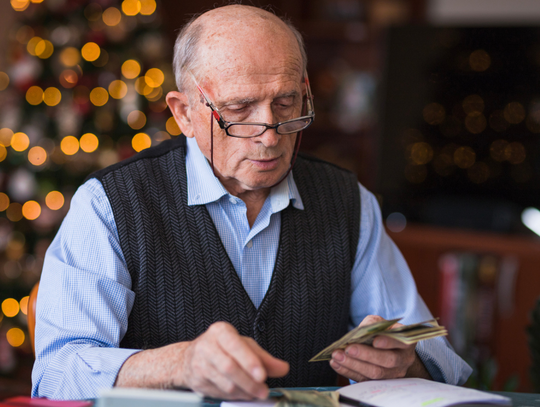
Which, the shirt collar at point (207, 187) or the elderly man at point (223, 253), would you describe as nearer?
the elderly man at point (223, 253)

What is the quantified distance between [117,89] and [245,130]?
6.79 ft

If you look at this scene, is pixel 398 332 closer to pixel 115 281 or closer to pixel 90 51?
pixel 115 281

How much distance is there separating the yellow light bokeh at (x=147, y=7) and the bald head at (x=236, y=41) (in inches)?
79.7

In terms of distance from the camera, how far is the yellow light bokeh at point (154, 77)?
2.95m

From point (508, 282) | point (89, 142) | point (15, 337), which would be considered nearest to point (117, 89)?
point (89, 142)

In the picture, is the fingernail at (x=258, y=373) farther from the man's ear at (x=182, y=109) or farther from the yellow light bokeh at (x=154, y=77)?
the yellow light bokeh at (x=154, y=77)

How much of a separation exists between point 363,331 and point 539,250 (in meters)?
2.37

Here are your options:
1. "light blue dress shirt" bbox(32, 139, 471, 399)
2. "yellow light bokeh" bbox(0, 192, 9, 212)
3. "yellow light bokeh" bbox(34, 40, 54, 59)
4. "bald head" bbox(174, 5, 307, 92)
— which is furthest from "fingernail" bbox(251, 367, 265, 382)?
"yellow light bokeh" bbox(34, 40, 54, 59)

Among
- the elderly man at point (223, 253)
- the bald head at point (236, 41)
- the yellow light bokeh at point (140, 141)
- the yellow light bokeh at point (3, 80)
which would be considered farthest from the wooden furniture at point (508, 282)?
the yellow light bokeh at point (3, 80)

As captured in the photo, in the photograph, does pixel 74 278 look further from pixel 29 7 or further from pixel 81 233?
pixel 29 7

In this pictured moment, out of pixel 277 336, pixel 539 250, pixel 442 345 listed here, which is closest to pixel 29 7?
pixel 277 336

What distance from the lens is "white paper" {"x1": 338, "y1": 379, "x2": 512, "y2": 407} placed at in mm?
792

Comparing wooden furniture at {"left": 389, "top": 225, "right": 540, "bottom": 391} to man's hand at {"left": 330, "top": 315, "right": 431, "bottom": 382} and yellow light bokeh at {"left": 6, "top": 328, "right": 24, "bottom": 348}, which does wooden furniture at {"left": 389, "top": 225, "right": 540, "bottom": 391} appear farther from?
yellow light bokeh at {"left": 6, "top": 328, "right": 24, "bottom": 348}

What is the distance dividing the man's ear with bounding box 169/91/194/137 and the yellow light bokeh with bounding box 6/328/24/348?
2.21 m
